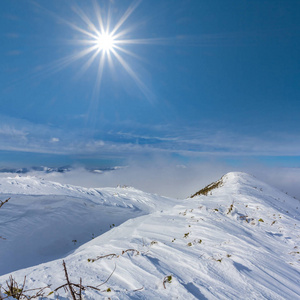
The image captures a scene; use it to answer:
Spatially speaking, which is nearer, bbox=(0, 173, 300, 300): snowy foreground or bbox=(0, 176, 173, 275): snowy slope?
bbox=(0, 173, 300, 300): snowy foreground

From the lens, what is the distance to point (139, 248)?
2.78m

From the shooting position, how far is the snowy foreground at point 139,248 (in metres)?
1.79

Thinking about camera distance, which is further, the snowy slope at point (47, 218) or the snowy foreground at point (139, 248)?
the snowy slope at point (47, 218)

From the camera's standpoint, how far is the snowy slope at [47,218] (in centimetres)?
394

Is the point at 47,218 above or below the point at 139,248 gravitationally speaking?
above

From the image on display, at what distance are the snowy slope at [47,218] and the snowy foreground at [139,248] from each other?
0.07ft

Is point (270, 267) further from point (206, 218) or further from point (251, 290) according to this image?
point (206, 218)

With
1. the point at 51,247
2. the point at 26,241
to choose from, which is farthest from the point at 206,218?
the point at 26,241

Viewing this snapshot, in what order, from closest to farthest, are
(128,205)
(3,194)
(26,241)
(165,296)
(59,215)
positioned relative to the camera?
(165,296), (26,241), (3,194), (59,215), (128,205)

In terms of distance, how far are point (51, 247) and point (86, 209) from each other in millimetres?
1651

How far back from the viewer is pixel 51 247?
4.27m

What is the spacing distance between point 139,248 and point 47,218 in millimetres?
3487

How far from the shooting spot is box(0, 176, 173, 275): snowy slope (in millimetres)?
3939

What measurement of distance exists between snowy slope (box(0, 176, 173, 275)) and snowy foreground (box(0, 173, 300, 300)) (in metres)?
0.02
